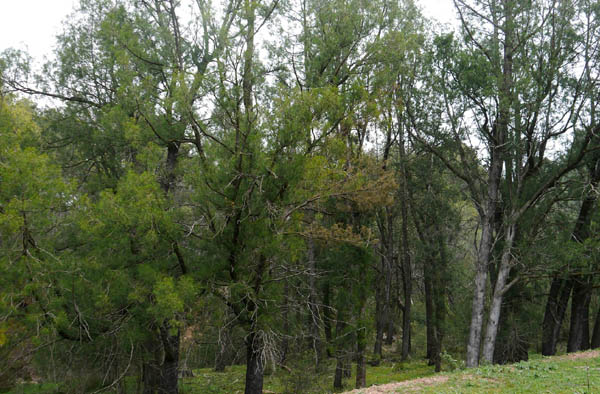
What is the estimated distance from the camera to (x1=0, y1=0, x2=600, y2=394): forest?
8453mm

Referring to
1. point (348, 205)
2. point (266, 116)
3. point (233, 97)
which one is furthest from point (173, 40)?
point (348, 205)

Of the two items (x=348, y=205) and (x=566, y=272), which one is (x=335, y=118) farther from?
(x=566, y=272)

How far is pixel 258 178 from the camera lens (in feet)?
28.6

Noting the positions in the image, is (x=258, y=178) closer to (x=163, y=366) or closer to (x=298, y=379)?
(x=163, y=366)

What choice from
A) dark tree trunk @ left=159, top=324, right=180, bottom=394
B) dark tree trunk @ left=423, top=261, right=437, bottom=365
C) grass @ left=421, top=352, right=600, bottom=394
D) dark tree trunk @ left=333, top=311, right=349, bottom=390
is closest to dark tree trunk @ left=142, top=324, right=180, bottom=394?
dark tree trunk @ left=159, top=324, right=180, bottom=394

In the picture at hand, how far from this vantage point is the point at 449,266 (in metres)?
18.8

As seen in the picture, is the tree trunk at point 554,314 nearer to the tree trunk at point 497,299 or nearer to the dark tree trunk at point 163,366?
the tree trunk at point 497,299

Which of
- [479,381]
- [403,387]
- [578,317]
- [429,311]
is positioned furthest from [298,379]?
[578,317]

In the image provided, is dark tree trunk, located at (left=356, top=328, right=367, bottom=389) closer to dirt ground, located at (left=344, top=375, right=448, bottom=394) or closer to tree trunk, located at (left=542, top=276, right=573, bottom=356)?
dirt ground, located at (left=344, top=375, right=448, bottom=394)

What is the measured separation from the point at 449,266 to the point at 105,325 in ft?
46.3

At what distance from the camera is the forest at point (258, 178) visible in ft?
27.7

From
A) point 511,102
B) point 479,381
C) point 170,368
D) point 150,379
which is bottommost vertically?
point 150,379

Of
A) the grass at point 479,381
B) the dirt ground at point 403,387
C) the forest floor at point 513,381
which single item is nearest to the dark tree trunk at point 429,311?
the grass at point 479,381

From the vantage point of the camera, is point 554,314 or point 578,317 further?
point 578,317
